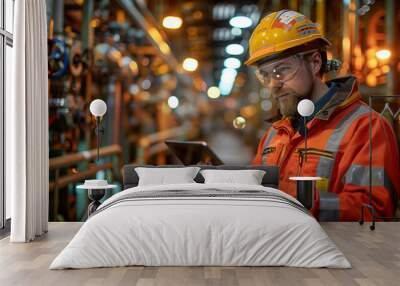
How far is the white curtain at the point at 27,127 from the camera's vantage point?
4.85 metres

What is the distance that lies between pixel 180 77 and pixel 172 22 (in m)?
0.66

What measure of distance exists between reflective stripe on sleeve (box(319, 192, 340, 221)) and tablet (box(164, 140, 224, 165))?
1.23m

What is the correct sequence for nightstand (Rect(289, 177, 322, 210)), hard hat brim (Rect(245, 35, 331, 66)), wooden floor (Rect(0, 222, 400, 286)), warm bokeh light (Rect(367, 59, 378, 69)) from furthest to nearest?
warm bokeh light (Rect(367, 59, 378, 69)), hard hat brim (Rect(245, 35, 331, 66)), nightstand (Rect(289, 177, 322, 210)), wooden floor (Rect(0, 222, 400, 286))

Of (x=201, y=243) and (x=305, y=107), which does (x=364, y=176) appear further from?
(x=201, y=243)

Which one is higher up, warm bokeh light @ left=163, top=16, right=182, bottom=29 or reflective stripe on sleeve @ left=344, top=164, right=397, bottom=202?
warm bokeh light @ left=163, top=16, right=182, bottom=29

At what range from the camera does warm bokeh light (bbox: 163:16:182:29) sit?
255 inches

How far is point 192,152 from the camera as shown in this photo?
6.38m

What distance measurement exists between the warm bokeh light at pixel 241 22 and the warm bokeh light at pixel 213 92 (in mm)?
782

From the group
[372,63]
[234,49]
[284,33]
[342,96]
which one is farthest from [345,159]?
[234,49]

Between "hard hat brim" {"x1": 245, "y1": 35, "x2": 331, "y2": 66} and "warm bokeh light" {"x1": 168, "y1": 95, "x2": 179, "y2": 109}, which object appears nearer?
"hard hat brim" {"x1": 245, "y1": 35, "x2": 331, "y2": 66}

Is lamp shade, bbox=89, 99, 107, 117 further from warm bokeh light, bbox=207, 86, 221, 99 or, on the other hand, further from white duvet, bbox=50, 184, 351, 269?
white duvet, bbox=50, 184, 351, 269

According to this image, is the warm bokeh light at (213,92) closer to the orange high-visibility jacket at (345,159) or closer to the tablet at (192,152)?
the tablet at (192,152)

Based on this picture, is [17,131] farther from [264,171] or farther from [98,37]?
[264,171]

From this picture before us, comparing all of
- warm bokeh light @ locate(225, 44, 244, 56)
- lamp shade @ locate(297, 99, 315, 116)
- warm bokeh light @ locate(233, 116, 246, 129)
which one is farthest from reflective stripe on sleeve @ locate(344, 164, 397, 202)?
warm bokeh light @ locate(225, 44, 244, 56)
